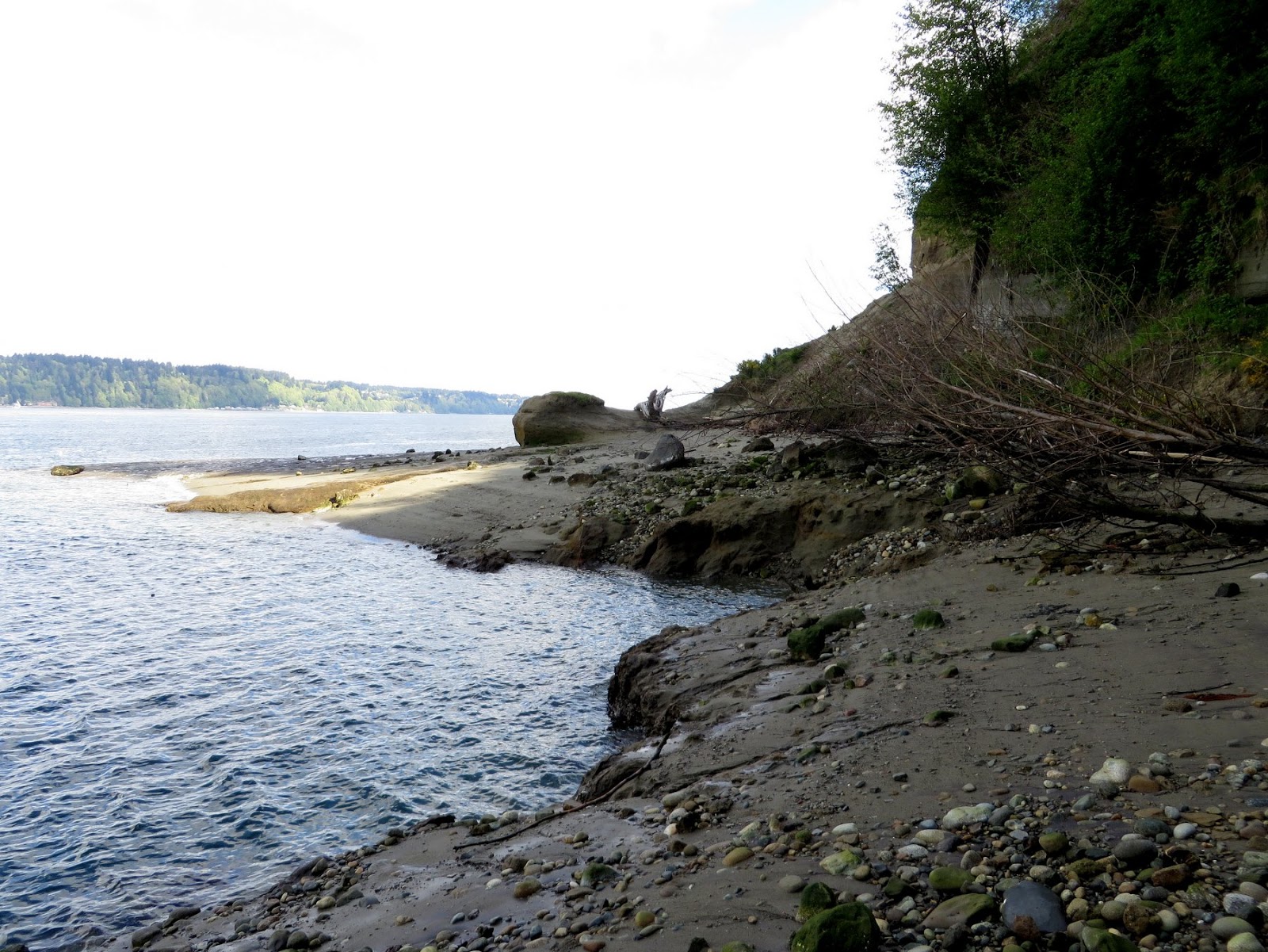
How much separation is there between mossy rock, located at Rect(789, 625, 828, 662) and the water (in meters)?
2.07

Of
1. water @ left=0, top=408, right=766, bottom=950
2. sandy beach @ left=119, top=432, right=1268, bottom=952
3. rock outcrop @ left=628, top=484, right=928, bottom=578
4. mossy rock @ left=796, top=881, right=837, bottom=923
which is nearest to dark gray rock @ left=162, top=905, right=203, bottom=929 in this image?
sandy beach @ left=119, top=432, right=1268, bottom=952

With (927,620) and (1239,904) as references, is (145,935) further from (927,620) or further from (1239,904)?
(927,620)

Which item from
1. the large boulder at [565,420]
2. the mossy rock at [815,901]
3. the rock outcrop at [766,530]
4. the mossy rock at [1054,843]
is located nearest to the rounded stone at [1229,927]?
the mossy rock at [1054,843]

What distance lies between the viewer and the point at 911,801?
4.27 m

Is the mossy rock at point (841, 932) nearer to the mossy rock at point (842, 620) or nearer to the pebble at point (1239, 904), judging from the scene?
the pebble at point (1239, 904)

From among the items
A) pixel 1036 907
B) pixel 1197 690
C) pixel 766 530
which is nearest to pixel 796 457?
pixel 766 530

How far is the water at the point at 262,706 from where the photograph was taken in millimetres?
6164

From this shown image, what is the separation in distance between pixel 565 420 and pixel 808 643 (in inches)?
1112

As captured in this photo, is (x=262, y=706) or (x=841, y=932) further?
(x=262, y=706)

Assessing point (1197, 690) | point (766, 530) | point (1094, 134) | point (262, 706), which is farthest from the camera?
point (1094, 134)

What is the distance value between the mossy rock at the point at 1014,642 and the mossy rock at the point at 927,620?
1.02 m

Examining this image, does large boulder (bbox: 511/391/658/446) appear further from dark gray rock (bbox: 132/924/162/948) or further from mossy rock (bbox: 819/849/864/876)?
mossy rock (bbox: 819/849/864/876)

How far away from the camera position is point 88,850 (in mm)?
6246

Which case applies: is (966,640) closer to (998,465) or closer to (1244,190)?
(998,465)
